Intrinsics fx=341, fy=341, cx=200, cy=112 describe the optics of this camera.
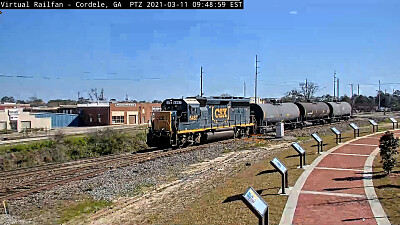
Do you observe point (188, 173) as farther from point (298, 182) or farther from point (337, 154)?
point (337, 154)

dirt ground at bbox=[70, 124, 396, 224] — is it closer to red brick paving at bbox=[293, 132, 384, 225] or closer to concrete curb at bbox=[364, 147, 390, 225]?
red brick paving at bbox=[293, 132, 384, 225]

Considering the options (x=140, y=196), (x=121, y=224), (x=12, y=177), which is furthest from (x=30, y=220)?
(x=12, y=177)

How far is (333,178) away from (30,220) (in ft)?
33.9

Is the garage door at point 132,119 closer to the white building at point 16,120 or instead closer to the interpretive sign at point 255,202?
the white building at point 16,120

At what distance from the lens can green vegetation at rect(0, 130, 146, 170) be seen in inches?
890

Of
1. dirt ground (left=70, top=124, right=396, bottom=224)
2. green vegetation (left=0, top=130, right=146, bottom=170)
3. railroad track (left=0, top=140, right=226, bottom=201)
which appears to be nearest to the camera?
dirt ground (left=70, top=124, right=396, bottom=224)

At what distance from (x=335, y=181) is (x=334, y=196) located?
6.77ft

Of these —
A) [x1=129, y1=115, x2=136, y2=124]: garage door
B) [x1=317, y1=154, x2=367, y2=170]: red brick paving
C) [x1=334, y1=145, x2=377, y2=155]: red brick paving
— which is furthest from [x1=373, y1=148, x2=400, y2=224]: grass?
[x1=129, y1=115, x2=136, y2=124]: garage door

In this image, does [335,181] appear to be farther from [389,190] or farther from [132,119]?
[132,119]

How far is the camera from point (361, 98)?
403 feet

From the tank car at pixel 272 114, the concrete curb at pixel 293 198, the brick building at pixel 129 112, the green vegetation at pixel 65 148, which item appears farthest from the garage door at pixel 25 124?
the concrete curb at pixel 293 198

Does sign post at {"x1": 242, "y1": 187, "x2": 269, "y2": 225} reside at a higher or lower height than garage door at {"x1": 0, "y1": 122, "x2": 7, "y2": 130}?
higher

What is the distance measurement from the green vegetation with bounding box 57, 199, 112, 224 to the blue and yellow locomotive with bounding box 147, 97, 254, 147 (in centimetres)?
1167

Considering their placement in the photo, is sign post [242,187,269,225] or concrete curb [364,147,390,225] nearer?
sign post [242,187,269,225]
